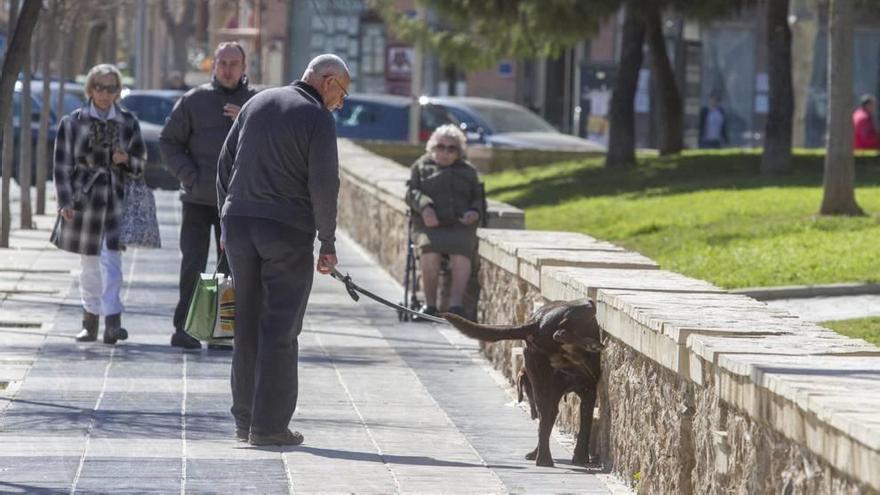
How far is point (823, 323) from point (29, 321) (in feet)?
16.1

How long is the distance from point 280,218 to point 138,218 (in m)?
3.44

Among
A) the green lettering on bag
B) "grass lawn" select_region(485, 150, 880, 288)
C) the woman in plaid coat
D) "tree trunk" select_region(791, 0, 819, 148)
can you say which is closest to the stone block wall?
the green lettering on bag

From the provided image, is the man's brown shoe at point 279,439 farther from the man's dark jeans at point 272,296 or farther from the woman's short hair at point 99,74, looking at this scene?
the woman's short hair at point 99,74

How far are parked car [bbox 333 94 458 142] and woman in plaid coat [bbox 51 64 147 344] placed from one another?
21.7 metres

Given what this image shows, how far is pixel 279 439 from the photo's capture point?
8.04 m

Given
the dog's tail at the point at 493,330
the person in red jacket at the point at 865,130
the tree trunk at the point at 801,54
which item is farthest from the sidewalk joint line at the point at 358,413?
the tree trunk at the point at 801,54

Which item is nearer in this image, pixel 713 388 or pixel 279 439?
pixel 713 388

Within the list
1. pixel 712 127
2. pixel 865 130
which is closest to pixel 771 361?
pixel 865 130

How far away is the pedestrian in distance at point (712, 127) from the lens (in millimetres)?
39469

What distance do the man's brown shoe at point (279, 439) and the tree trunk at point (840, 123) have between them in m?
10.2

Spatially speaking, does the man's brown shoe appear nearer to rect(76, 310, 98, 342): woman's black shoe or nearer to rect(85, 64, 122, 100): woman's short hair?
rect(76, 310, 98, 342): woman's black shoe

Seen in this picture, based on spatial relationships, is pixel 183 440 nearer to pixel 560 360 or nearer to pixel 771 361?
pixel 560 360

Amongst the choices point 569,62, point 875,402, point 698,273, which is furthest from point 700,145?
point 875,402

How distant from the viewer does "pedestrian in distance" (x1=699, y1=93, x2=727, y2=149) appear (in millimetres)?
39469
